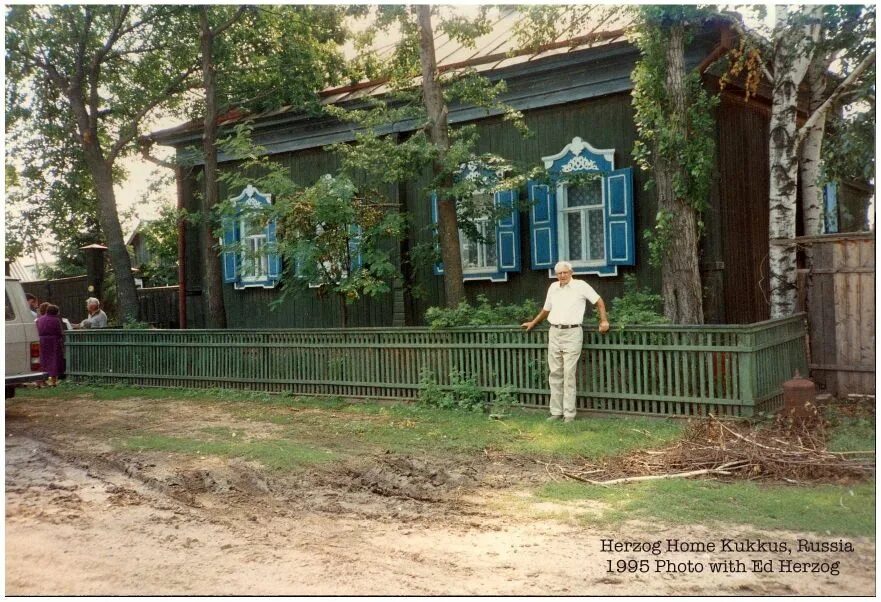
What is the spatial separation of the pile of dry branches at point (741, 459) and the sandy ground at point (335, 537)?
0.79 meters

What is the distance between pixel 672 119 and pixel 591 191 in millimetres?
2815

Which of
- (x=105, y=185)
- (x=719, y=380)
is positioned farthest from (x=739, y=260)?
(x=105, y=185)

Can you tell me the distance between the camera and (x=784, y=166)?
9.95 m

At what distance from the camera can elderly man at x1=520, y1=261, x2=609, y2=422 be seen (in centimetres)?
889

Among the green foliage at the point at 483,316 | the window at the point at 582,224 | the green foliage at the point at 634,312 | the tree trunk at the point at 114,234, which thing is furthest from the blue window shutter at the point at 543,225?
the tree trunk at the point at 114,234

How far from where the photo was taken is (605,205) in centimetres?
1230

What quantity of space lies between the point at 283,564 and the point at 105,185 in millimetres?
15370

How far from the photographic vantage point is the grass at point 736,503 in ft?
16.4

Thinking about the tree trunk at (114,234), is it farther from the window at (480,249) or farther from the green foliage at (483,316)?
the green foliage at (483,316)

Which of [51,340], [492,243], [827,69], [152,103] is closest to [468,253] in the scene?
[492,243]

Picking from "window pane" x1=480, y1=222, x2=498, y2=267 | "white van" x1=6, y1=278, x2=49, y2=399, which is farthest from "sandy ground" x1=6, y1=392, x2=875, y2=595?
"window pane" x1=480, y1=222, x2=498, y2=267

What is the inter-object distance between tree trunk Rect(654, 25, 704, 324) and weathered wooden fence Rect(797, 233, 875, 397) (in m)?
1.31

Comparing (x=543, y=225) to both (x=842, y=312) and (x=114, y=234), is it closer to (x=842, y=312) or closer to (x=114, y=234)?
(x=842, y=312)

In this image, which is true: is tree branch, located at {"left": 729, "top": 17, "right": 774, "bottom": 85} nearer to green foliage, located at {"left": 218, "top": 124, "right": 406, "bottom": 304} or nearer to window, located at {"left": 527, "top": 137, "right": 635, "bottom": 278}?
window, located at {"left": 527, "top": 137, "right": 635, "bottom": 278}
